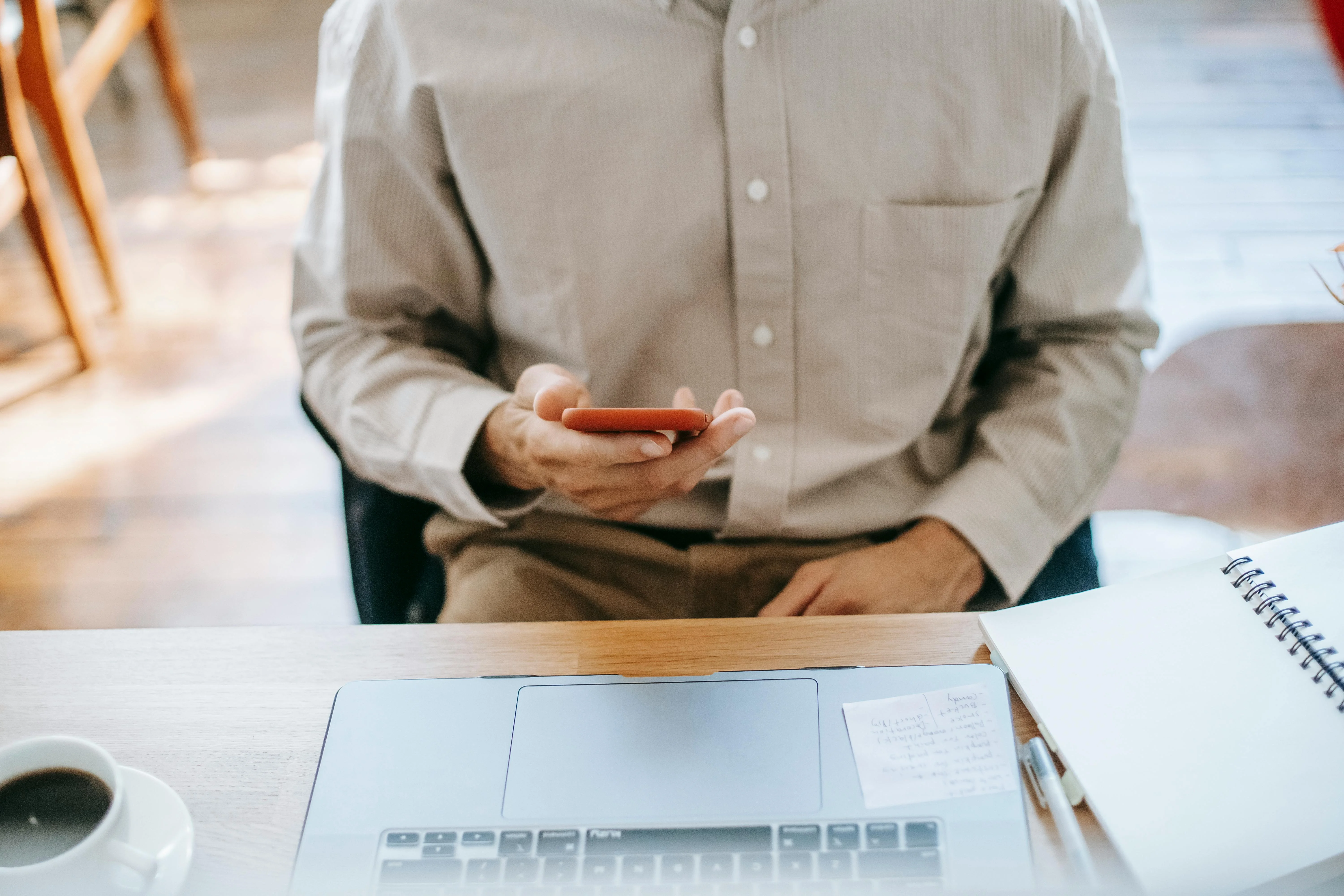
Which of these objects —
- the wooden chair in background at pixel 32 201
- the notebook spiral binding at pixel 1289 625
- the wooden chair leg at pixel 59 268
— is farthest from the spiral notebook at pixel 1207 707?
the wooden chair leg at pixel 59 268

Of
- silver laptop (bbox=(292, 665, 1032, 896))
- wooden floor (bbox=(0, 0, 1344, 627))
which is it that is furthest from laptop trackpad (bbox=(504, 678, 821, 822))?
wooden floor (bbox=(0, 0, 1344, 627))

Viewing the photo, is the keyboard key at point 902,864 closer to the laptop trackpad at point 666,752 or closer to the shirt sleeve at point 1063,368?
the laptop trackpad at point 666,752

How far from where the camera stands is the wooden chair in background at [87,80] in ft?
5.86

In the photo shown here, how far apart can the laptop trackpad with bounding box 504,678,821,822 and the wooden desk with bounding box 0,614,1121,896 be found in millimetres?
19

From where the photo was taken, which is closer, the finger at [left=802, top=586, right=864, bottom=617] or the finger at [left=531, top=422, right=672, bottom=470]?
the finger at [left=531, top=422, right=672, bottom=470]

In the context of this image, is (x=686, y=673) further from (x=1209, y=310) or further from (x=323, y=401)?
(x=1209, y=310)

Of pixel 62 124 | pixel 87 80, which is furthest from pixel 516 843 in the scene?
pixel 87 80

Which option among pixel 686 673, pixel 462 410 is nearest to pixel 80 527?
pixel 462 410

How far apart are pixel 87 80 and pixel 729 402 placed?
73.7 inches

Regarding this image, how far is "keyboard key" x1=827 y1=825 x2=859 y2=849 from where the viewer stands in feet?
1.69

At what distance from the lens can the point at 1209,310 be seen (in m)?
1.92

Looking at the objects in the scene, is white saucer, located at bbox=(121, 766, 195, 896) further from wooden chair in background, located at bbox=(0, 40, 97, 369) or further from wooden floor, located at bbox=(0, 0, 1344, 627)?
wooden chair in background, located at bbox=(0, 40, 97, 369)

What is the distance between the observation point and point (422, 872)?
20.4 inches

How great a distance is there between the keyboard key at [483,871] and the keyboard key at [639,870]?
65mm
